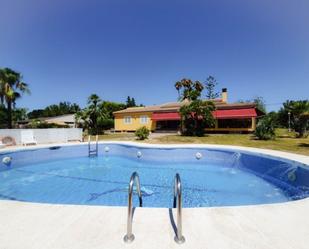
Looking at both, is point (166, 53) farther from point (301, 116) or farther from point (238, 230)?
point (238, 230)

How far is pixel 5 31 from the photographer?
15.5 m

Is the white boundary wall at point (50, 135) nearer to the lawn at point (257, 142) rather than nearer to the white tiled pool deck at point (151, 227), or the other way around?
the lawn at point (257, 142)

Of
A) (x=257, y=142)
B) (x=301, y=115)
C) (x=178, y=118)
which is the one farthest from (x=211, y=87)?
(x=257, y=142)

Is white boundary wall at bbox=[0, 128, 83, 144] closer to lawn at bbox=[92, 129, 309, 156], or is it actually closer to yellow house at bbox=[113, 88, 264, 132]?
lawn at bbox=[92, 129, 309, 156]

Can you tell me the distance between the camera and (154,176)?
10.5 metres

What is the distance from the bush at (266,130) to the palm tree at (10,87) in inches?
1376

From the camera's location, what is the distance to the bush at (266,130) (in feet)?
68.8

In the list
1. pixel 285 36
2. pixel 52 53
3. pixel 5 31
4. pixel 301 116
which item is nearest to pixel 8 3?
pixel 5 31

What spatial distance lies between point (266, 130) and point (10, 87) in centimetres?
3630

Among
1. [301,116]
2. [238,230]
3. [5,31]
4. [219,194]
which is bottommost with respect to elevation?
[219,194]

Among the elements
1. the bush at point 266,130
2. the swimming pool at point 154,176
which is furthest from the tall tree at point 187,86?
the swimming pool at point 154,176

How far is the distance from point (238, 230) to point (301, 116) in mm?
26953

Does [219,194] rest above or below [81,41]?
below

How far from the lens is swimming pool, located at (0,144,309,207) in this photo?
24.4 feet
